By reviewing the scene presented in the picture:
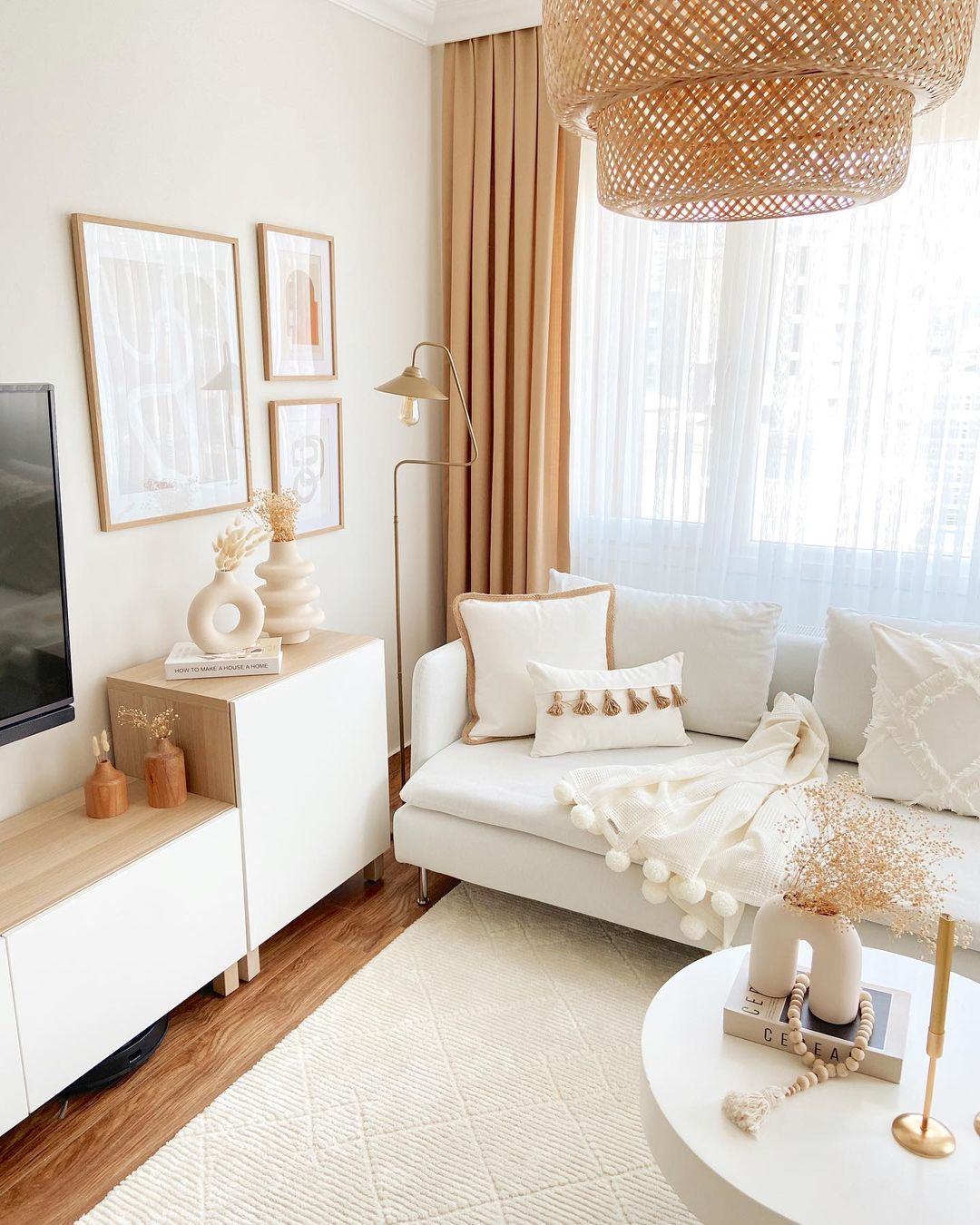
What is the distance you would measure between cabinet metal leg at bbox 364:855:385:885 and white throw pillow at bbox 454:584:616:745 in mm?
456

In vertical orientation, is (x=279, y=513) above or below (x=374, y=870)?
above

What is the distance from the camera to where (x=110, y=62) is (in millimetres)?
2283

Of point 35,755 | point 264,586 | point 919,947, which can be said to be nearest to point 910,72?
point 919,947

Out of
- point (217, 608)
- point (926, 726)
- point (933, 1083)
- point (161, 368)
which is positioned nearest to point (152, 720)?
point (217, 608)

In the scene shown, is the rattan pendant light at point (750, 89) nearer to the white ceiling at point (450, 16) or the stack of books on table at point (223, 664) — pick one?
the stack of books on table at point (223, 664)

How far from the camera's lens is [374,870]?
2.92 metres

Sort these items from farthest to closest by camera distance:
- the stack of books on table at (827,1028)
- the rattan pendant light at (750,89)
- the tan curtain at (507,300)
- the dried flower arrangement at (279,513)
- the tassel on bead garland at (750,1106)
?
the tan curtain at (507,300)
the dried flower arrangement at (279,513)
the stack of books on table at (827,1028)
the tassel on bead garland at (750,1106)
the rattan pendant light at (750,89)

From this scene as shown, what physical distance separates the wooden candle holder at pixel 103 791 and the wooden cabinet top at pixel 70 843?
0.07 ft

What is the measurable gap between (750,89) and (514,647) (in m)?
1.79

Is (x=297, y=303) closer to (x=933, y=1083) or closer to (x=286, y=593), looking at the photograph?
(x=286, y=593)

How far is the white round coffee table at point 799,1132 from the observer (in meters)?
1.31

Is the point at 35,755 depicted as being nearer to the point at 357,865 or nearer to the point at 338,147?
the point at 357,865

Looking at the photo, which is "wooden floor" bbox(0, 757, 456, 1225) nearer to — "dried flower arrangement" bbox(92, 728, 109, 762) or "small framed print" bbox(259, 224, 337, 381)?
"dried flower arrangement" bbox(92, 728, 109, 762)

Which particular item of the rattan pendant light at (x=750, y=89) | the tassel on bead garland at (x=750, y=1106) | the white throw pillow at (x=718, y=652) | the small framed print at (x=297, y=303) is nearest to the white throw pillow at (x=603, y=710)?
the white throw pillow at (x=718, y=652)
